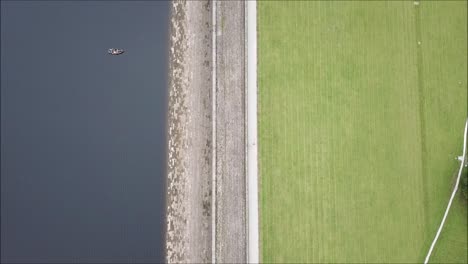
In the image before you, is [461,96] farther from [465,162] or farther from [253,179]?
[253,179]

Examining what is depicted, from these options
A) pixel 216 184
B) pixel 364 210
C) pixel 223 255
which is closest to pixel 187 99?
pixel 216 184

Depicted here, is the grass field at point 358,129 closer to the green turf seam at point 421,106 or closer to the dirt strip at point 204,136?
the green turf seam at point 421,106

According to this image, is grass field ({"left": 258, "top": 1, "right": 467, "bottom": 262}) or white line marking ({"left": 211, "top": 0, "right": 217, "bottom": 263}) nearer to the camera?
white line marking ({"left": 211, "top": 0, "right": 217, "bottom": 263})

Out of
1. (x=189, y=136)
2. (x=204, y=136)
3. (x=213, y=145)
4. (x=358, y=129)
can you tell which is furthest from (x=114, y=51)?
(x=358, y=129)

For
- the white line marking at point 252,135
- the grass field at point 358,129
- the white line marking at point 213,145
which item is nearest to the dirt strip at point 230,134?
the white line marking at point 213,145

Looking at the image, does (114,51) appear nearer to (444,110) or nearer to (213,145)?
(213,145)

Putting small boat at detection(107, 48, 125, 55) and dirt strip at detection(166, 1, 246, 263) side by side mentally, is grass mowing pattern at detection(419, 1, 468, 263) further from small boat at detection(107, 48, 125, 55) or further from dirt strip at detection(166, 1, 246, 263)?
small boat at detection(107, 48, 125, 55)

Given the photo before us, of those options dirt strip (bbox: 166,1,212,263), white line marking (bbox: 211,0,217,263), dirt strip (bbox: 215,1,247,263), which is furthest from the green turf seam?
dirt strip (bbox: 166,1,212,263)
